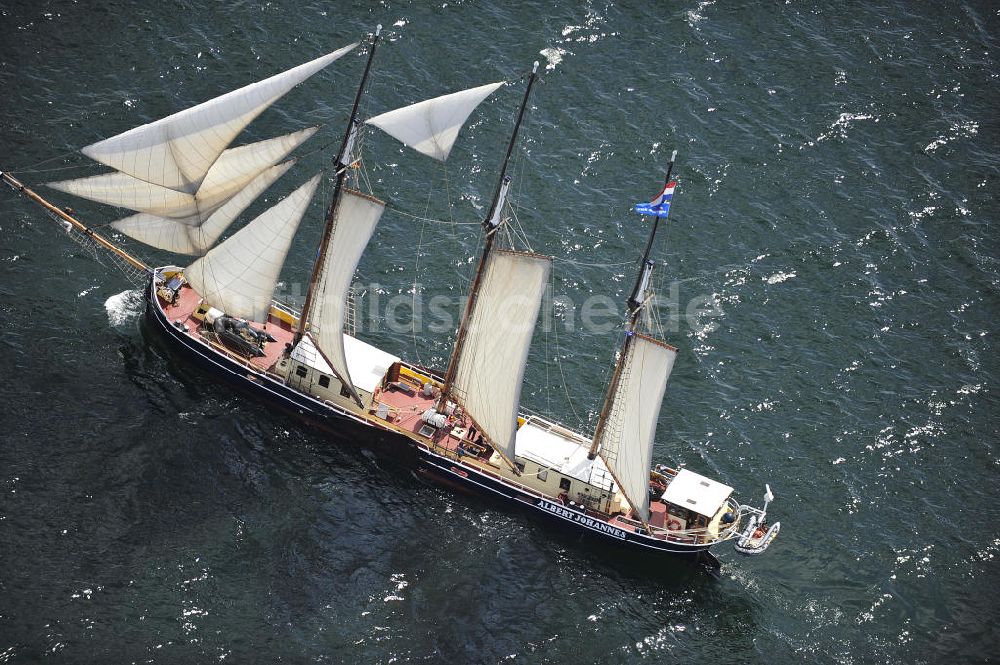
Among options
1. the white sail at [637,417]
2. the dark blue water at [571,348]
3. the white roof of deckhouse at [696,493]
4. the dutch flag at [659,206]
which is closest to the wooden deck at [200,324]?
the dark blue water at [571,348]

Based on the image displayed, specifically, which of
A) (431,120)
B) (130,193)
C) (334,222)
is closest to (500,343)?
(334,222)

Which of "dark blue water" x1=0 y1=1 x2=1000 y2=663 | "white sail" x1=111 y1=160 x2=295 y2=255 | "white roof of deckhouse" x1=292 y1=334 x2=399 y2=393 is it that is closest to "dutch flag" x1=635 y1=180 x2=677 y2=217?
"dark blue water" x1=0 y1=1 x2=1000 y2=663

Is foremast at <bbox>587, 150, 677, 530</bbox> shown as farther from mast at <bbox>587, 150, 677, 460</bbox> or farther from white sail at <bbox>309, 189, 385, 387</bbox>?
white sail at <bbox>309, 189, 385, 387</bbox>

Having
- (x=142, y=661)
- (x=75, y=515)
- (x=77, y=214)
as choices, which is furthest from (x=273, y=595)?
(x=77, y=214)

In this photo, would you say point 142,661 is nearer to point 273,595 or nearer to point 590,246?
point 273,595

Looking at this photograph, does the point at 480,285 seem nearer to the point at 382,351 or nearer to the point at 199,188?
the point at 382,351

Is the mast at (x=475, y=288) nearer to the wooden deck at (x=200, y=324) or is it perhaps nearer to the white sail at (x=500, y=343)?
the white sail at (x=500, y=343)
